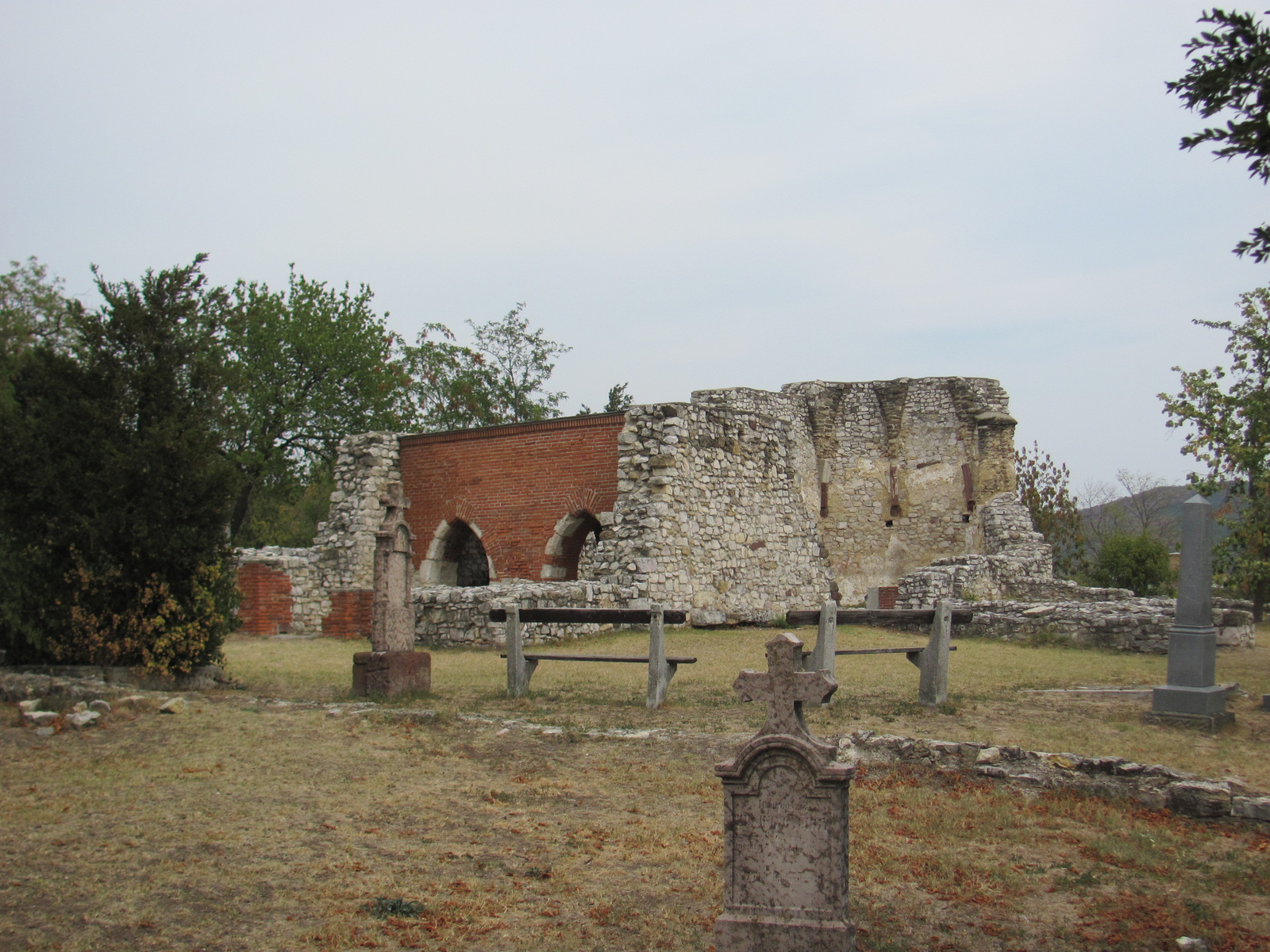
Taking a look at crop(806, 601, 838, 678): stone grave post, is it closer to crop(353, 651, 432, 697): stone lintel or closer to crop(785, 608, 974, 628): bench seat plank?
crop(785, 608, 974, 628): bench seat plank

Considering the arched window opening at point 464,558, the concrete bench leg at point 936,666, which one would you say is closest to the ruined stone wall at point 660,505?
the arched window opening at point 464,558

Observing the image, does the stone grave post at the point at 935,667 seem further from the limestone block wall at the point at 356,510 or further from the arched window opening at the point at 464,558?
the limestone block wall at the point at 356,510

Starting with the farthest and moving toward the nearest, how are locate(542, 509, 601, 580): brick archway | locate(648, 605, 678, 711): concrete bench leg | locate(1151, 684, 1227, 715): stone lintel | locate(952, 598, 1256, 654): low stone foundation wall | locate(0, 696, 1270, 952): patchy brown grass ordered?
locate(542, 509, 601, 580): brick archway, locate(952, 598, 1256, 654): low stone foundation wall, locate(648, 605, 678, 711): concrete bench leg, locate(1151, 684, 1227, 715): stone lintel, locate(0, 696, 1270, 952): patchy brown grass

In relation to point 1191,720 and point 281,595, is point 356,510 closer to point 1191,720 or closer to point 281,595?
point 281,595

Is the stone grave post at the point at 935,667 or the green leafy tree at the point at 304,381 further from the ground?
the green leafy tree at the point at 304,381

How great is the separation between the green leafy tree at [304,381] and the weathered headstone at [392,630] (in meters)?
19.8

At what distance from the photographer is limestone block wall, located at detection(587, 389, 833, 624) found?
18.3m

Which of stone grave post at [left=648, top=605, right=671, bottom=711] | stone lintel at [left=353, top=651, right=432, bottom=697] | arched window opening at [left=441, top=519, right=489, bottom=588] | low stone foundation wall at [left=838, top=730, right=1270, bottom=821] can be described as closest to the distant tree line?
stone lintel at [left=353, top=651, right=432, bottom=697]

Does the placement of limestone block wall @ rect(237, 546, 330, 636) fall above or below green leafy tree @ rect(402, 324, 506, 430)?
below

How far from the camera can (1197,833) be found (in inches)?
222

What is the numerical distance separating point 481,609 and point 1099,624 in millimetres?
9811

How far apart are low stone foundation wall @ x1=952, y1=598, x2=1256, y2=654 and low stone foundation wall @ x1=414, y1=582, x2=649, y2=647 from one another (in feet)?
20.8

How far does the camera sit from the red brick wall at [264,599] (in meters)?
20.2

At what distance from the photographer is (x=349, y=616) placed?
19984mm
